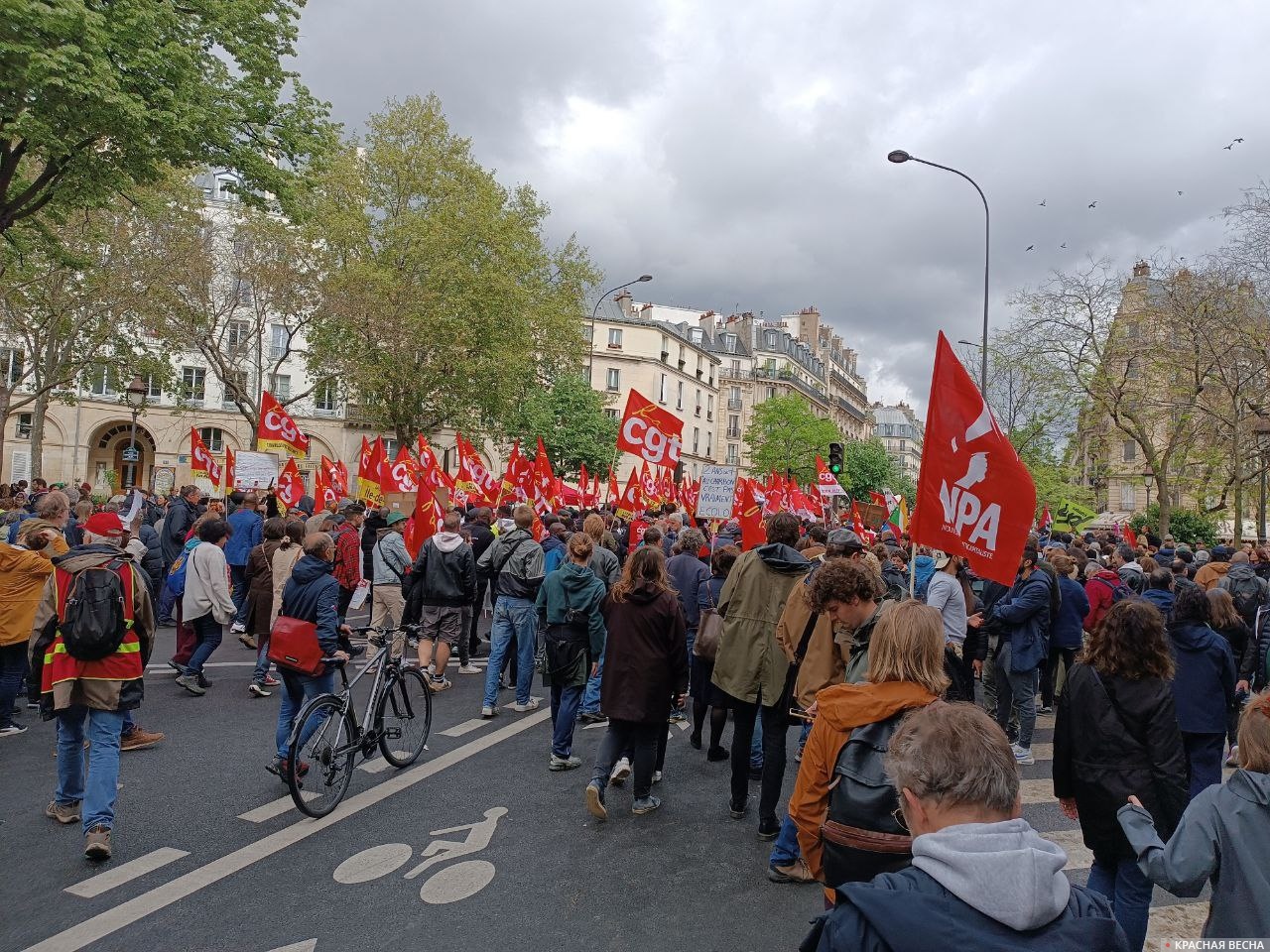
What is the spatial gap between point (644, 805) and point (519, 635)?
2.95 metres

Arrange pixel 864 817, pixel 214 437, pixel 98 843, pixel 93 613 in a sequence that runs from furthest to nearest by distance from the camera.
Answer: pixel 214 437
pixel 93 613
pixel 98 843
pixel 864 817

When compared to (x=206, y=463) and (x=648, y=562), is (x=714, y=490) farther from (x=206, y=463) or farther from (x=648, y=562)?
(x=206, y=463)

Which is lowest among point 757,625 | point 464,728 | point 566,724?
point 464,728

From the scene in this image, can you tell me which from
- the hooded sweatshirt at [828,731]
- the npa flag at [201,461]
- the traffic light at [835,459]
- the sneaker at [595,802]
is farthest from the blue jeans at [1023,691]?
the npa flag at [201,461]

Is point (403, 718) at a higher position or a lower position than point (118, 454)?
lower

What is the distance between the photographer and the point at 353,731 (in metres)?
5.61

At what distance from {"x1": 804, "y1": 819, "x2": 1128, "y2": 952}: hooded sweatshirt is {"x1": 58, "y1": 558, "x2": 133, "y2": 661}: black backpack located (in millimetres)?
4510

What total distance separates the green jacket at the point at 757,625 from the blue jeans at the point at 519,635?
3074 millimetres

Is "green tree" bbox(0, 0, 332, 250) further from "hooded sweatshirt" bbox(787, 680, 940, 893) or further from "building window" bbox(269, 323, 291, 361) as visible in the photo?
"building window" bbox(269, 323, 291, 361)

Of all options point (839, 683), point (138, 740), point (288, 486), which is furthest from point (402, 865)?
point (288, 486)

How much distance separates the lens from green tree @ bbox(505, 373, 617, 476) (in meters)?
40.8

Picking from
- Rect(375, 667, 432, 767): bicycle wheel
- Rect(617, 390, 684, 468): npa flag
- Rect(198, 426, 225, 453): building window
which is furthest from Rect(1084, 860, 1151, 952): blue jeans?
Rect(198, 426, 225, 453): building window

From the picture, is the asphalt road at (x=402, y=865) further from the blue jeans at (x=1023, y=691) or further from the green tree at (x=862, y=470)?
the green tree at (x=862, y=470)

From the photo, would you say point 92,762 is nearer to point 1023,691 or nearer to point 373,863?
point 373,863
